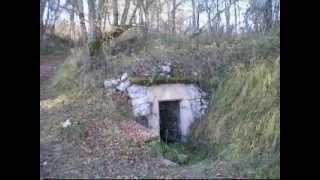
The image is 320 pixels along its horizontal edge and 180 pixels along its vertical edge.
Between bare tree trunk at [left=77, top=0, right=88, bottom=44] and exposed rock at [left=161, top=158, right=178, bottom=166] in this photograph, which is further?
exposed rock at [left=161, top=158, right=178, bottom=166]

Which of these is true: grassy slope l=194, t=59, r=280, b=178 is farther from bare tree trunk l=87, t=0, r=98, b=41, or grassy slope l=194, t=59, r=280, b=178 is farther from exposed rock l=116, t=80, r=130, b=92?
bare tree trunk l=87, t=0, r=98, b=41

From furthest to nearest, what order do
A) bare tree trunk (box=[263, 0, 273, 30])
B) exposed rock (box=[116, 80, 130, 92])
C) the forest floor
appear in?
exposed rock (box=[116, 80, 130, 92])
the forest floor
bare tree trunk (box=[263, 0, 273, 30])

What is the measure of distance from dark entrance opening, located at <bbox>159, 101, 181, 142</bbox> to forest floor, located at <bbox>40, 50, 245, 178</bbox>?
0.18 meters

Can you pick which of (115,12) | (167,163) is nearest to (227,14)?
(115,12)

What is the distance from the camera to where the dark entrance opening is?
332 cm

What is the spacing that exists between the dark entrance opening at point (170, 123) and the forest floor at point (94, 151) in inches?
6.9

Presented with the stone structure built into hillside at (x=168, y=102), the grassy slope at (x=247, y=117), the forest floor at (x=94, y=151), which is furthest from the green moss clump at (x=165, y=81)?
the forest floor at (x=94, y=151)

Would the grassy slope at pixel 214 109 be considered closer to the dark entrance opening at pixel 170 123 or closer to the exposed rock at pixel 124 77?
the exposed rock at pixel 124 77

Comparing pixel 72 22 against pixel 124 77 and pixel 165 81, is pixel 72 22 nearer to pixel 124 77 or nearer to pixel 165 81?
pixel 124 77

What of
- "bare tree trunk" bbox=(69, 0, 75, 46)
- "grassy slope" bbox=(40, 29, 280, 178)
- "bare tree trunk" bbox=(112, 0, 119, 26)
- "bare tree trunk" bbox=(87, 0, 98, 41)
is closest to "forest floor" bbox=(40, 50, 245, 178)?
"grassy slope" bbox=(40, 29, 280, 178)
